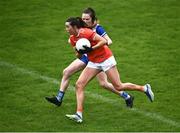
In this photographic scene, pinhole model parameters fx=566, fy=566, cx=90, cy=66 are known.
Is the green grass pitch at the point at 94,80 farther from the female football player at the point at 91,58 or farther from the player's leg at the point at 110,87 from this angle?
the female football player at the point at 91,58

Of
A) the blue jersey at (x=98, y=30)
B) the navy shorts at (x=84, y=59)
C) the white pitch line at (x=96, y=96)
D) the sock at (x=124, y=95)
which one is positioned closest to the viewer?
the white pitch line at (x=96, y=96)

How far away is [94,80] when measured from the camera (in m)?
13.4

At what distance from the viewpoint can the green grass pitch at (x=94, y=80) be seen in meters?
10.9

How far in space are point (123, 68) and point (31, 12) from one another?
537 centimetres

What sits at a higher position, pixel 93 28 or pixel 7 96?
pixel 93 28

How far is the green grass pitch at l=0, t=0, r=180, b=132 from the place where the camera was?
35.7 ft

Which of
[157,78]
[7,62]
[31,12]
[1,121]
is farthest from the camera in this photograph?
[31,12]

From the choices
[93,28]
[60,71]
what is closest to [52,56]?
[60,71]

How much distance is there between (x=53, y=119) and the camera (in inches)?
433

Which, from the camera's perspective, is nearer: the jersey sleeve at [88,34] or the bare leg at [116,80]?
the jersey sleeve at [88,34]

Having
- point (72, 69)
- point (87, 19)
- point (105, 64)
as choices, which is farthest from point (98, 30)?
point (72, 69)

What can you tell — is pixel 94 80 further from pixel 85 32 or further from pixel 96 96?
pixel 85 32

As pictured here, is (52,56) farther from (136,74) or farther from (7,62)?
(136,74)

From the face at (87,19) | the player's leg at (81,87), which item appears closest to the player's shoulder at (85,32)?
the face at (87,19)
